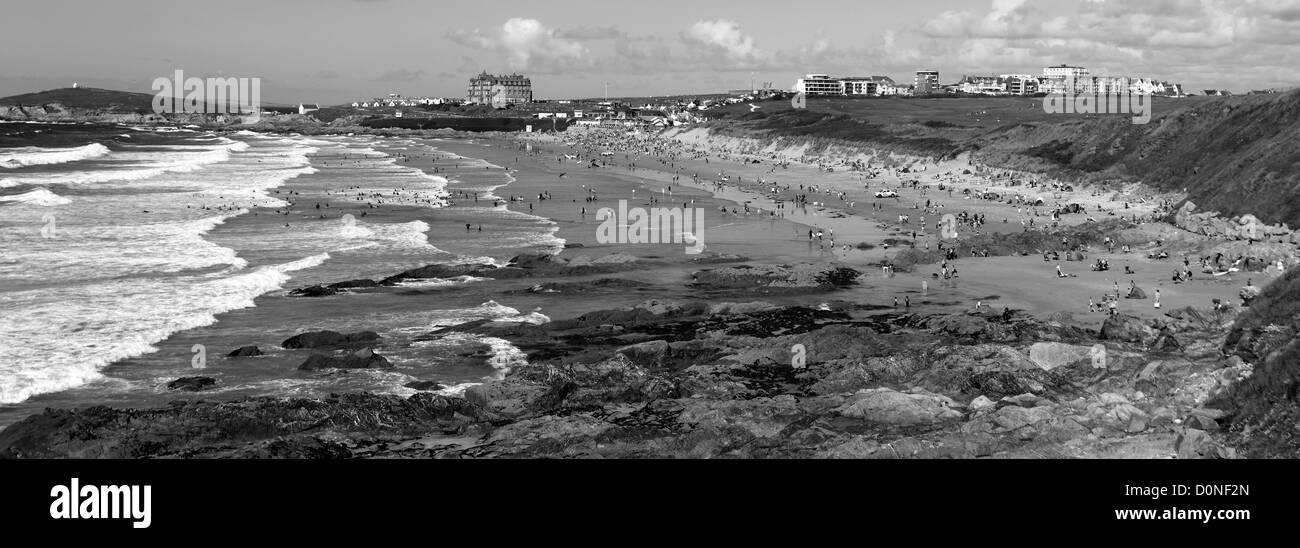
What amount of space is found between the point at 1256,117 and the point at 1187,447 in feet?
196

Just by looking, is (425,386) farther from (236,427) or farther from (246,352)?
(246,352)

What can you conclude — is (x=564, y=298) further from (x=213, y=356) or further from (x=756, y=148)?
(x=756, y=148)

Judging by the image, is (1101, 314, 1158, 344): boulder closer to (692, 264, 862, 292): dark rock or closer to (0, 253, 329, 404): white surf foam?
(692, 264, 862, 292): dark rock

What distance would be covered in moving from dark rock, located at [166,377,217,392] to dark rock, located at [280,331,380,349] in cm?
375

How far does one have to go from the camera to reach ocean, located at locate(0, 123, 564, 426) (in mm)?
27234

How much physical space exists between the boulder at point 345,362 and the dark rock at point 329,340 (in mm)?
2037

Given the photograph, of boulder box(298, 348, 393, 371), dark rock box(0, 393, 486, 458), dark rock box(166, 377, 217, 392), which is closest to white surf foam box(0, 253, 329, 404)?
dark rock box(166, 377, 217, 392)

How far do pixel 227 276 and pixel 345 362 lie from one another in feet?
55.3

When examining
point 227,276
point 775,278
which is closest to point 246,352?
point 227,276

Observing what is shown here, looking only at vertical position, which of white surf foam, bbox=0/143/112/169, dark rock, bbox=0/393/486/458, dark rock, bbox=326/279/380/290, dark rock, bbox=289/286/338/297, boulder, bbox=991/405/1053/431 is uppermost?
white surf foam, bbox=0/143/112/169

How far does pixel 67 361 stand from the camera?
92.6ft

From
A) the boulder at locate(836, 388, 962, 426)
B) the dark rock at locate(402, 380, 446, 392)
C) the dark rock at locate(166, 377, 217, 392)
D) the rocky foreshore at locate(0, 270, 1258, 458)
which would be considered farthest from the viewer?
the dark rock at locate(166, 377, 217, 392)
